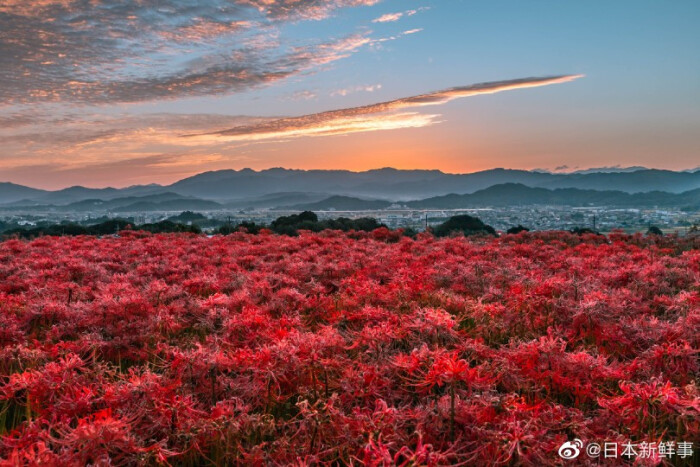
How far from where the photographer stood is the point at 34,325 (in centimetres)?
499

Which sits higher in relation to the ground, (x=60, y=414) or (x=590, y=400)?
(x=60, y=414)

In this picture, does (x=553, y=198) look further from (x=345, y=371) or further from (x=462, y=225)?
(x=345, y=371)

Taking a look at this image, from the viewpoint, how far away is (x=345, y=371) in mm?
3428

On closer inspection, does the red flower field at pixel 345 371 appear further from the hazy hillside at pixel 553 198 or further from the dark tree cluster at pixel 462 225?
the hazy hillside at pixel 553 198

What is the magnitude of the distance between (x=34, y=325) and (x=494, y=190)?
13464cm

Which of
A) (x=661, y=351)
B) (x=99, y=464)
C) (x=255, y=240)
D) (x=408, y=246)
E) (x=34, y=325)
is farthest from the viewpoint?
(x=255, y=240)

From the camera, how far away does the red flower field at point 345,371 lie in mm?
2602

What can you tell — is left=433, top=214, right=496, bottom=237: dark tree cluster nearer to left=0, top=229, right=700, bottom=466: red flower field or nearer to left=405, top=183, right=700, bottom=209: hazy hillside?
left=0, top=229, right=700, bottom=466: red flower field

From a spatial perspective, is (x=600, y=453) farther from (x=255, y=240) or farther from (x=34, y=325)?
(x=255, y=240)

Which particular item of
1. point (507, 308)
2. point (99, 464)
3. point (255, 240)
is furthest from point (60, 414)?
point (255, 240)

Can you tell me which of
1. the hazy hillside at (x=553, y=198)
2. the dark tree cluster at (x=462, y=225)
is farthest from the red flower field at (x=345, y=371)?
the hazy hillside at (x=553, y=198)

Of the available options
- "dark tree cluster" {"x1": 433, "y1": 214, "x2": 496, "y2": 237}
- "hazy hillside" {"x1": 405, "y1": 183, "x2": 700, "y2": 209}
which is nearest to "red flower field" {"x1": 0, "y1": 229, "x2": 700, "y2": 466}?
"dark tree cluster" {"x1": 433, "y1": 214, "x2": 496, "y2": 237}

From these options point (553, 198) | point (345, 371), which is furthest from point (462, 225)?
point (553, 198)

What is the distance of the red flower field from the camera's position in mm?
2602
